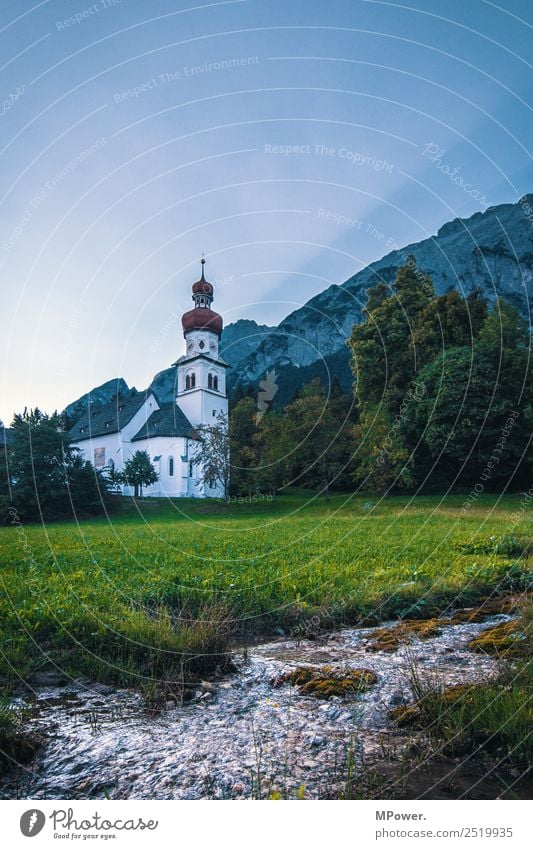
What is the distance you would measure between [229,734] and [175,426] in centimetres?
5187

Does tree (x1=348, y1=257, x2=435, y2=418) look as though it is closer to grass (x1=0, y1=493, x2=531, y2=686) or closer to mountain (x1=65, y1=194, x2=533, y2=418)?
mountain (x1=65, y1=194, x2=533, y2=418)

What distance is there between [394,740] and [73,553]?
38.5 ft

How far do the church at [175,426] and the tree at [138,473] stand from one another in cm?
304

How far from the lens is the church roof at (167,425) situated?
2112 inches

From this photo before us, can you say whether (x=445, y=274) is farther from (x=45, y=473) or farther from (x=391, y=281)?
(x=45, y=473)

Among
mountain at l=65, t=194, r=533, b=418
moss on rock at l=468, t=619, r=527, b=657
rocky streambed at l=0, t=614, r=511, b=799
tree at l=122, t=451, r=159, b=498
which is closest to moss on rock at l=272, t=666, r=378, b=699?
rocky streambed at l=0, t=614, r=511, b=799

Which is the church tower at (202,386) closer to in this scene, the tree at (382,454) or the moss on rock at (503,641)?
the tree at (382,454)

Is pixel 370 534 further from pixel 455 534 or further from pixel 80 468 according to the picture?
pixel 80 468

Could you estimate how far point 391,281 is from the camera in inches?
1507

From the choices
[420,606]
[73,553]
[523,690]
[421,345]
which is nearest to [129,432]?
[421,345]

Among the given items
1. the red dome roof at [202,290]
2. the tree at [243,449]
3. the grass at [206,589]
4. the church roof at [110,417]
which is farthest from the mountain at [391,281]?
the church roof at [110,417]

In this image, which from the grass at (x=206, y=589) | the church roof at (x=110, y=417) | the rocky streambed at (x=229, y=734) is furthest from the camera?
the church roof at (x=110, y=417)

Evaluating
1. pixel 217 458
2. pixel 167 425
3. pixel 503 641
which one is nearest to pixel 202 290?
pixel 503 641
